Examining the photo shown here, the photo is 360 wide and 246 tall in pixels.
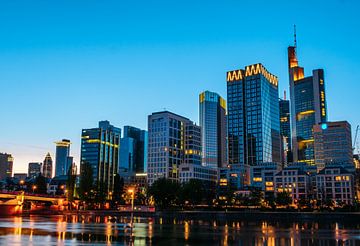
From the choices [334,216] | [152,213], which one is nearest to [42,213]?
[152,213]

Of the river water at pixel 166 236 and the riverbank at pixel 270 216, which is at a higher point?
the river water at pixel 166 236

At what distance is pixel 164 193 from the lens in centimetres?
18462

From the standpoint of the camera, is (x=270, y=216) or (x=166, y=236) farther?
(x=270, y=216)

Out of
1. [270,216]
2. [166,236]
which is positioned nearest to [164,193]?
[270,216]

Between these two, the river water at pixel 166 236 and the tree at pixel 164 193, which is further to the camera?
the tree at pixel 164 193

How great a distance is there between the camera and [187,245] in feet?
160

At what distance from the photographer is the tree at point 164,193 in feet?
606

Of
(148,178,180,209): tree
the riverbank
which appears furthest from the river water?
(148,178,180,209): tree

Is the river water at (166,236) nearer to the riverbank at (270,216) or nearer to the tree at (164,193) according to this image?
the riverbank at (270,216)

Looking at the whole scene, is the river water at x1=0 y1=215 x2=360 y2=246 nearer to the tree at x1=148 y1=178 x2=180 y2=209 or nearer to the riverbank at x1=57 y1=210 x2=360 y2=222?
the riverbank at x1=57 y1=210 x2=360 y2=222

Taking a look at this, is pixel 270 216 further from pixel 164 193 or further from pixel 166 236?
pixel 166 236

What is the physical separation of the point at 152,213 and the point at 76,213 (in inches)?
1374

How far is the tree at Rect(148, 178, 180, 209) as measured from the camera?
185m

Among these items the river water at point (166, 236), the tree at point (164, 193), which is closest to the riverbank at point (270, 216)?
the tree at point (164, 193)
